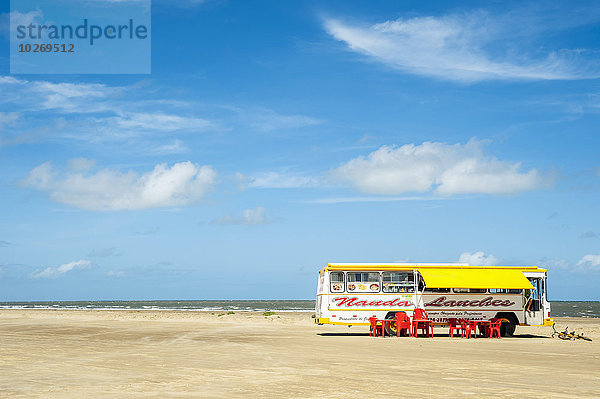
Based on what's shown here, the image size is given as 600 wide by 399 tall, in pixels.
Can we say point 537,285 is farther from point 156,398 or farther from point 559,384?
point 156,398

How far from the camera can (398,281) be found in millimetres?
30266

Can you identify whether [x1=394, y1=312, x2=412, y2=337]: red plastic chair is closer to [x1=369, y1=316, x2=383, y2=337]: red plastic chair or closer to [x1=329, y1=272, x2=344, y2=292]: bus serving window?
[x1=369, y1=316, x2=383, y2=337]: red plastic chair

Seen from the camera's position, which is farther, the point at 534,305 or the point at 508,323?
the point at 508,323

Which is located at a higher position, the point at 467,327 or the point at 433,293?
the point at 433,293

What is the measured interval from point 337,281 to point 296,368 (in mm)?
12885

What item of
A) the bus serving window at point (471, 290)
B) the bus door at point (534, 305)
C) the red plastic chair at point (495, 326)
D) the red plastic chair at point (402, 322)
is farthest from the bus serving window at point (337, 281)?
the bus door at point (534, 305)

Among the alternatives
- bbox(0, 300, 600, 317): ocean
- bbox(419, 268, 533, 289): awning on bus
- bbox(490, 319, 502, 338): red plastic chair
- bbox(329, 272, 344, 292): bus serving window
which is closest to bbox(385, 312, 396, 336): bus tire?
bbox(419, 268, 533, 289): awning on bus

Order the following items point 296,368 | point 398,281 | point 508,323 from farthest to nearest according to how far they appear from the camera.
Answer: point 508,323 < point 398,281 < point 296,368

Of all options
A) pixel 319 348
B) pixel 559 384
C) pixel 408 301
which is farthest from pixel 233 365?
pixel 408 301

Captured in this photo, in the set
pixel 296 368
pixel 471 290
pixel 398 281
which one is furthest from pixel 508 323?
pixel 296 368

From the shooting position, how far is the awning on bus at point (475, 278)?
29.3 m

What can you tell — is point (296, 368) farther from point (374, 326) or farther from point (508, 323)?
point (508, 323)

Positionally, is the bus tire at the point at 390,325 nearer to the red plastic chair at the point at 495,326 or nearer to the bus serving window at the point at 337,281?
the bus serving window at the point at 337,281

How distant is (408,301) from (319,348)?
781 cm
